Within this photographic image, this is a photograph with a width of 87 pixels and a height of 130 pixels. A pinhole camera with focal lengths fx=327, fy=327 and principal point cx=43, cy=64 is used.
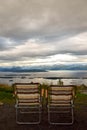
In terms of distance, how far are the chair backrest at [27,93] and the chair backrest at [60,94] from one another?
0.26 meters

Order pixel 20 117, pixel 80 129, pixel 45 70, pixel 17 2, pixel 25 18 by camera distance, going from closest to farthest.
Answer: pixel 80 129 → pixel 20 117 → pixel 17 2 → pixel 25 18 → pixel 45 70

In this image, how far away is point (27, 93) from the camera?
20.0 feet

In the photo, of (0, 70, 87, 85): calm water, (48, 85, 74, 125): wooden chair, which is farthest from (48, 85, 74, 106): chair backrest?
(0, 70, 87, 85): calm water

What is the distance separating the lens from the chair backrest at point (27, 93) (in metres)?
6.09

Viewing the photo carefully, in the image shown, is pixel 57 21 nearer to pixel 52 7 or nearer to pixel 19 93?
pixel 52 7

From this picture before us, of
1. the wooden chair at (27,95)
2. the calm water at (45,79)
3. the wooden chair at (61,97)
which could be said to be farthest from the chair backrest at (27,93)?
the calm water at (45,79)

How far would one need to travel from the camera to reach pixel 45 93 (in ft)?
20.2

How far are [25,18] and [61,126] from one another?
8450mm

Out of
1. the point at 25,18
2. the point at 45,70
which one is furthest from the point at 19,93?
the point at 45,70

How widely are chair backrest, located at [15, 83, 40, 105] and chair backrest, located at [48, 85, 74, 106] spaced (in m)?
0.26

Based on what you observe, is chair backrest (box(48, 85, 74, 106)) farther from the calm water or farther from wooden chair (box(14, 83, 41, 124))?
the calm water

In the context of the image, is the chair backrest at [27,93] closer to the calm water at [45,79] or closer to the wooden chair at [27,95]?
the wooden chair at [27,95]

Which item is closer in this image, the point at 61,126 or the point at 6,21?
the point at 61,126

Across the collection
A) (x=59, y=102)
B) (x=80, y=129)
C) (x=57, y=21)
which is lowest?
(x=80, y=129)
